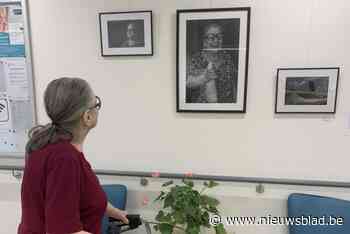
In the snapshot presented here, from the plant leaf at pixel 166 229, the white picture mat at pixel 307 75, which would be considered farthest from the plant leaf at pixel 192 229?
the white picture mat at pixel 307 75

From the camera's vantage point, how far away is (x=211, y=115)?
1.80 m

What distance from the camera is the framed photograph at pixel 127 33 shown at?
1.75m

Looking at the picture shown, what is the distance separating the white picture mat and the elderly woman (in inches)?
44.3

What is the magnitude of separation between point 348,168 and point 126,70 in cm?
153

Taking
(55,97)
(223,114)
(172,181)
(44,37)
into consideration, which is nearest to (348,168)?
(223,114)

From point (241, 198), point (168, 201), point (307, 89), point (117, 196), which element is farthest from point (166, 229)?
point (307, 89)

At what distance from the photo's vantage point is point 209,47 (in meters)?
1.72

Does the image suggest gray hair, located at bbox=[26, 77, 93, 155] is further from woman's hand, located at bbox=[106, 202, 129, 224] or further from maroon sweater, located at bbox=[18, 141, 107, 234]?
woman's hand, located at bbox=[106, 202, 129, 224]

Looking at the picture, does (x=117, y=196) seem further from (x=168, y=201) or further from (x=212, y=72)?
(x=212, y=72)

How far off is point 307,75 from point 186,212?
1.07 meters

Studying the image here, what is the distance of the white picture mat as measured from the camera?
64.6 inches

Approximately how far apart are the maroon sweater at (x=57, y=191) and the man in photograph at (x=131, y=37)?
0.94 meters

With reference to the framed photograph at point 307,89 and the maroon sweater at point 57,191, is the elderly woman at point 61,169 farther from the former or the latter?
the framed photograph at point 307,89

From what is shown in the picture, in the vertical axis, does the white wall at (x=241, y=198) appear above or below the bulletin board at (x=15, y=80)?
below
